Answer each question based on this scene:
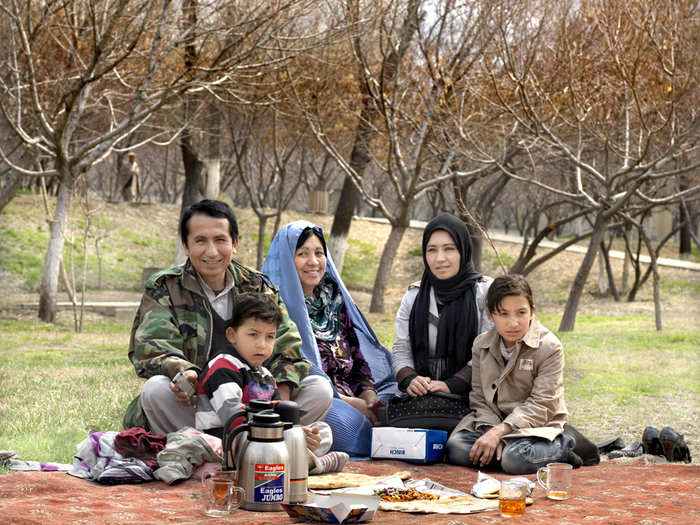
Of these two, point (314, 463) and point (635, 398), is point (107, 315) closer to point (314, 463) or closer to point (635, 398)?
point (635, 398)

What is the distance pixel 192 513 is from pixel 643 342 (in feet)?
33.8

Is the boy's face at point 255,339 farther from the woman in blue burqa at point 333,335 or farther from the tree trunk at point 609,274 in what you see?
the tree trunk at point 609,274

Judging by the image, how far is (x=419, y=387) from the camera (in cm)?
504

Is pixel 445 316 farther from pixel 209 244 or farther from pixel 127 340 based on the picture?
pixel 127 340

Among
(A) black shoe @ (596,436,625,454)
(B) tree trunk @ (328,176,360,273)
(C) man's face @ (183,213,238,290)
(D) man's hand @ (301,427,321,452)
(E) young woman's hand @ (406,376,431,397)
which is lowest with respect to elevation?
(A) black shoe @ (596,436,625,454)

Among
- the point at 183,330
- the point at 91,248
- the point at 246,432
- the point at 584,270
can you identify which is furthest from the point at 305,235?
the point at 91,248

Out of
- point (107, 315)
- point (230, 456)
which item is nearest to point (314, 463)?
point (230, 456)

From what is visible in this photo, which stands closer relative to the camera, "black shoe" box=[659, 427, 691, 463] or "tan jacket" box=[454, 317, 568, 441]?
"tan jacket" box=[454, 317, 568, 441]

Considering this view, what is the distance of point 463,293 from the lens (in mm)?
5281

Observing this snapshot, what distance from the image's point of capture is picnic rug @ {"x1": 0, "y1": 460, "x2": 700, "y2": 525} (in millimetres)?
3211

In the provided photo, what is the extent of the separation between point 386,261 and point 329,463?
34.7 feet

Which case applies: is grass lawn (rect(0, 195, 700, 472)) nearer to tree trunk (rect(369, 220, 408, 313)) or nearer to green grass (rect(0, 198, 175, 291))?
green grass (rect(0, 198, 175, 291))

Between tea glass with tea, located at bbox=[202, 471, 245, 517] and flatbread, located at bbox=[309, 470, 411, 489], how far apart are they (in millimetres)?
742

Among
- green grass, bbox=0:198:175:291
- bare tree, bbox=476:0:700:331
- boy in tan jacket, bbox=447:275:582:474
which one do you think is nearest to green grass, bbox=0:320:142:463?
boy in tan jacket, bbox=447:275:582:474
